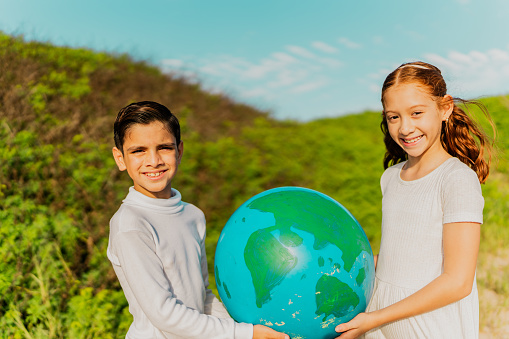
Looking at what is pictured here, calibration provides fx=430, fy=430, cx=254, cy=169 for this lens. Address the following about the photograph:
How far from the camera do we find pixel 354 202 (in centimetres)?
950

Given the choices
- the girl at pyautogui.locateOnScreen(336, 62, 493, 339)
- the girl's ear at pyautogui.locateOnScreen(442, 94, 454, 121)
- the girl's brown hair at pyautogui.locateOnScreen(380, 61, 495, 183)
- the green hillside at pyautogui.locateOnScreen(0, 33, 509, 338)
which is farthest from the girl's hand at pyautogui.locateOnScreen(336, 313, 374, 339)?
the green hillside at pyautogui.locateOnScreen(0, 33, 509, 338)

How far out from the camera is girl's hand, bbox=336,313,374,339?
223 cm

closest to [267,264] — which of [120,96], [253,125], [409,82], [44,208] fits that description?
[409,82]

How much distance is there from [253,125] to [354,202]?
188 inches

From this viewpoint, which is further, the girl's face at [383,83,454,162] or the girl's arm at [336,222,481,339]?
the girl's face at [383,83,454,162]

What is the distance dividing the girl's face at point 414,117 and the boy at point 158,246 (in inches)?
48.0

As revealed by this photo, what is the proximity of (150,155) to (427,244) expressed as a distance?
5.06 ft

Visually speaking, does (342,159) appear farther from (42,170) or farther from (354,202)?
(42,170)

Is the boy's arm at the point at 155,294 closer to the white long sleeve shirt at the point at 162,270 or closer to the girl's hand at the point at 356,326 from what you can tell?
the white long sleeve shirt at the point at 162,270

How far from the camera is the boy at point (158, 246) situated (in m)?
2.08

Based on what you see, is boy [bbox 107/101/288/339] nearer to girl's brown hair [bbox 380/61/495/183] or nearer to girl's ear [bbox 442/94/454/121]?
girl's brown hair [bbox 380/61/495/183]

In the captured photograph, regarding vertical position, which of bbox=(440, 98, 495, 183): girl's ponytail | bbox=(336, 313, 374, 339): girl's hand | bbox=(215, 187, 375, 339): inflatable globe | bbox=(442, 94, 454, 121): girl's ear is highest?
bbox=(442, 94, 454, 121): girl's ear

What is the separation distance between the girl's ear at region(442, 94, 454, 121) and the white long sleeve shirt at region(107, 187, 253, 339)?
5.13 ft

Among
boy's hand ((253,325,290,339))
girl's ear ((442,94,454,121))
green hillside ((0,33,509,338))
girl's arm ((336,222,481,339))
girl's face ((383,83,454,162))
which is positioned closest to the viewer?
girl's arm ((336,222,481,339))
